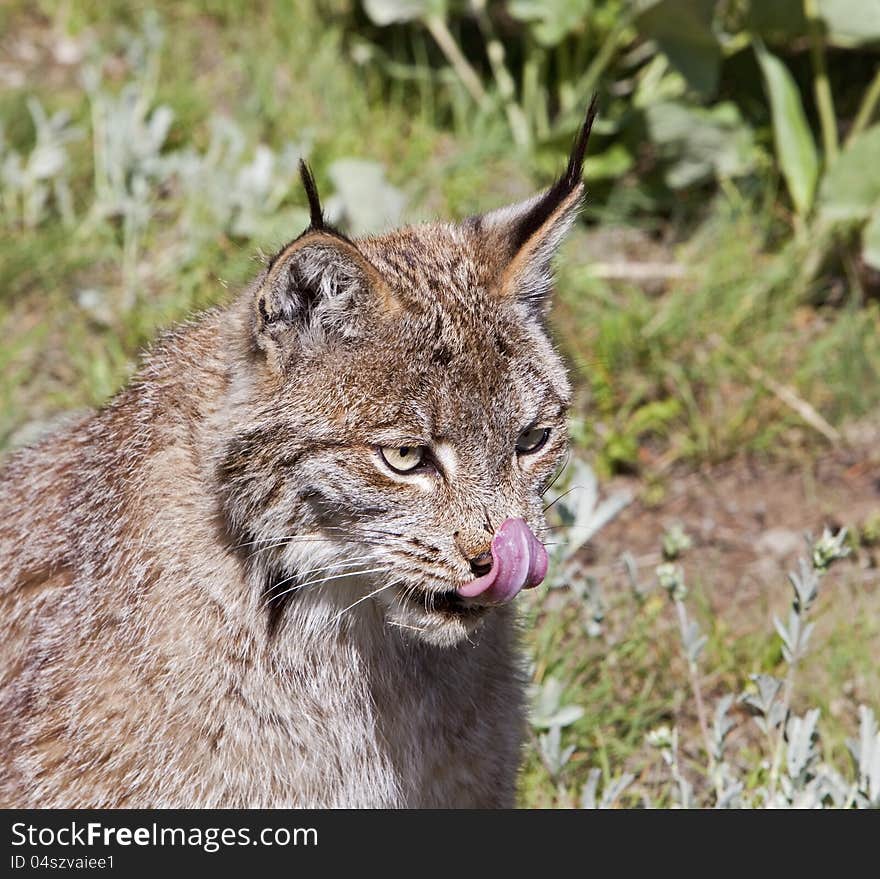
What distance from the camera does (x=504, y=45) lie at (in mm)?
7414

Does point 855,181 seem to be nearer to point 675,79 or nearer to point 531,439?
point 675,79

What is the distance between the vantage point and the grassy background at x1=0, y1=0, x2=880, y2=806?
15.8 ft

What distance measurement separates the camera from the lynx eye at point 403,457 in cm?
308

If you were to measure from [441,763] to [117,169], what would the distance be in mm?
3594

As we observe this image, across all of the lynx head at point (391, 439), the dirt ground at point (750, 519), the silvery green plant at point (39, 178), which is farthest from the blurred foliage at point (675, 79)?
the lynx head at point (391, 439)

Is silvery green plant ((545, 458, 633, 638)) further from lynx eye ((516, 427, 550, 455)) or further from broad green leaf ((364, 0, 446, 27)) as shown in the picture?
broad green leaf ((364, 0, 446, 27))

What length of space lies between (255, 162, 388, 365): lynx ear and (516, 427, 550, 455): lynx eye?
43 centimetres

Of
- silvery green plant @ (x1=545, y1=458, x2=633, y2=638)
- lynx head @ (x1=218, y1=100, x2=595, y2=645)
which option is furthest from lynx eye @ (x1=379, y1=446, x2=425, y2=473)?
silvery green plant @ (x1=545, y1=458, x2=633, y2=638)

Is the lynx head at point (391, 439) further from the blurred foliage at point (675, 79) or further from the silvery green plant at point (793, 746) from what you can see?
the blurred foliage at point (675, 79)

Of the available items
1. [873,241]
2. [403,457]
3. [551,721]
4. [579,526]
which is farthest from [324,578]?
[873,241]

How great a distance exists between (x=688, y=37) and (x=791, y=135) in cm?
64

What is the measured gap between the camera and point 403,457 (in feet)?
10.1
